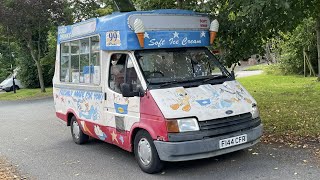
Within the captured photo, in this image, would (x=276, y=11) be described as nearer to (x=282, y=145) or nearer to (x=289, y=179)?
(x=282, y=145)

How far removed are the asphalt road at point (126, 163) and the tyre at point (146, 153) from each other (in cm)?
12

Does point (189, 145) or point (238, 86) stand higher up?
point (238, 86)

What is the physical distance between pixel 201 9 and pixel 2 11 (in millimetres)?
18133

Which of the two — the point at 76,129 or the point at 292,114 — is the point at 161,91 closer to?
the point at 76,129

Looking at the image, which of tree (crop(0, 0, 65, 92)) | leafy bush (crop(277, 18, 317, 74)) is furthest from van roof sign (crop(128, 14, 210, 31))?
tree (crop(0, 0, 65, 92))

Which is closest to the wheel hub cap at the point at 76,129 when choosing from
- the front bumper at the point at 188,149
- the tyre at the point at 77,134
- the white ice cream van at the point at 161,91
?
the tyre at the point at 77,134

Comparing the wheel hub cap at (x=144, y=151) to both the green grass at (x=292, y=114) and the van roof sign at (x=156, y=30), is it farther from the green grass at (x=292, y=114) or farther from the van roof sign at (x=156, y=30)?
the green grass at (x=292, y=114)

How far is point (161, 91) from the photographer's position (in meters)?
5.88

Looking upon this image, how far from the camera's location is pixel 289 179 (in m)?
5.39

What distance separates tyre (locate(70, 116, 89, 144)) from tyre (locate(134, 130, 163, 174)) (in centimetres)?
259

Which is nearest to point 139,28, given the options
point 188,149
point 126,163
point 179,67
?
point 179,67

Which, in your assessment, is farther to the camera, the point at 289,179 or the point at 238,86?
the point at 238,86

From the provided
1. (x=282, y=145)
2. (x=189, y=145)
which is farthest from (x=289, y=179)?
(x=282, y=145)

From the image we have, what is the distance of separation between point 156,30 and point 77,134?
3427 mm
